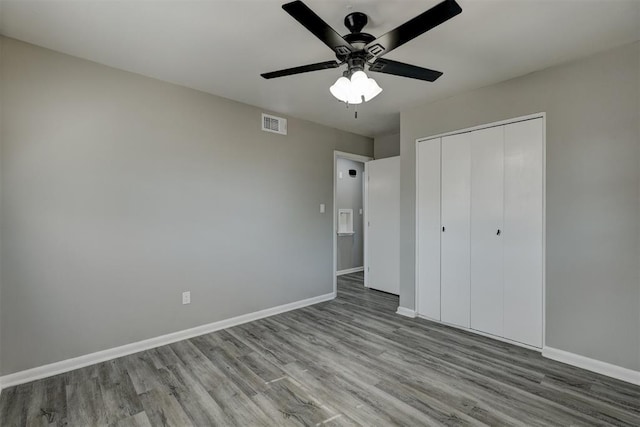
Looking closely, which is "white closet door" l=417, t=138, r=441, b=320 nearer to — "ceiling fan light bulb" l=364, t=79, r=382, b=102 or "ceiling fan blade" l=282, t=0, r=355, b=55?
"ceiling fan light bulb" l=364, t=79, r=382, b=102

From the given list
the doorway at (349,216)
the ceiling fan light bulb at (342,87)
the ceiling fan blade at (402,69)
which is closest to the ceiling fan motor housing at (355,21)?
the ceiling fan blade at (402,69)

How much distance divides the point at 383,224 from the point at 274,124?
222 centimetres

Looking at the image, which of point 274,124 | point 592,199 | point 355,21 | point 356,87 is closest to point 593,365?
point 592,199

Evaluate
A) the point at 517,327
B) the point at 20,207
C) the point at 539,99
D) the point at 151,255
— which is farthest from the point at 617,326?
the point at 20,207

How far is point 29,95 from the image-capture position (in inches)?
89.4

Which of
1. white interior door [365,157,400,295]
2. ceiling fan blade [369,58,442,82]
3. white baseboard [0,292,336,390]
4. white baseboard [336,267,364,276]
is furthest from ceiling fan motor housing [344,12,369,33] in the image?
white baseboard [336,267,364,276]

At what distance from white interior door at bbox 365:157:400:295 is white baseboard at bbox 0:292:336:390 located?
1578 mm

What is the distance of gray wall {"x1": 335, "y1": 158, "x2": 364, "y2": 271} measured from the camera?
5.92m

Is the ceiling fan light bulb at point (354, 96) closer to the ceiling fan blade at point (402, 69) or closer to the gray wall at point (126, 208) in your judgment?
the ceiling fan blade at point (402, 69)

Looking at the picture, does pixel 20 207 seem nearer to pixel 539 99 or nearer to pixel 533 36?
pixel 533 36

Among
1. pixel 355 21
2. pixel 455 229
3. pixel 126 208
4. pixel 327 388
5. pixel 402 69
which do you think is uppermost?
pixel 355 21

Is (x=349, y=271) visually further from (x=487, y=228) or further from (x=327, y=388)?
(x=327, y=388)

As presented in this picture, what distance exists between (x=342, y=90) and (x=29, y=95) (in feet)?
7.85

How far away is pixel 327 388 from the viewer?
217 cm
